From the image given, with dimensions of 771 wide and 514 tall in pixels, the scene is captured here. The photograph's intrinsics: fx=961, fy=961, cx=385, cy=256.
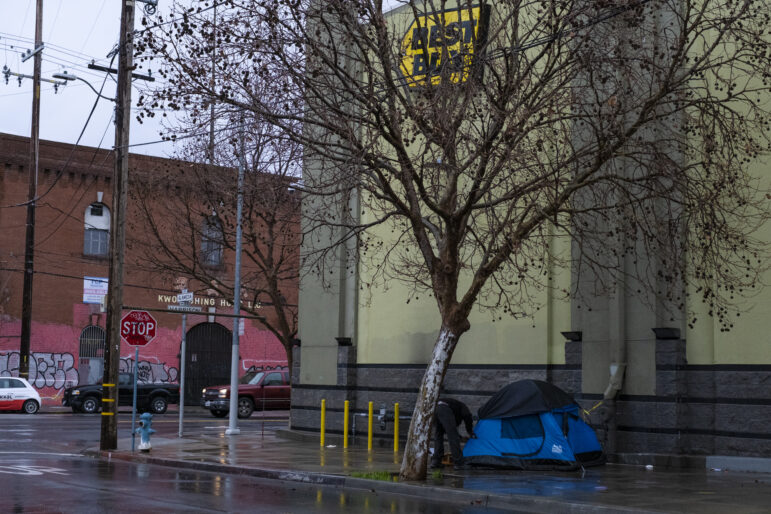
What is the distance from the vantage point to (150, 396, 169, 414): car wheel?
1464 inches

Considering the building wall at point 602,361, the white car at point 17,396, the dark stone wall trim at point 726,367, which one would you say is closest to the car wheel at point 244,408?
the white car at point 17,396

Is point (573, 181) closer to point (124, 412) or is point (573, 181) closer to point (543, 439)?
point (543, 439)

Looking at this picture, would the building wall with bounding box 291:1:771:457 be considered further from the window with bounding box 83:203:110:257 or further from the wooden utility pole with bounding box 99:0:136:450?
the window with bounding box 83:203:110:257

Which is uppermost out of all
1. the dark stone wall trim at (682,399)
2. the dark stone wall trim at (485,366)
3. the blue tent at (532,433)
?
the dark stone wall trim at (485,366)

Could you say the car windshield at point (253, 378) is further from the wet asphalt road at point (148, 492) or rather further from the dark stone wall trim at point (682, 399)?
the dark stone wall trim at point (682, 399)

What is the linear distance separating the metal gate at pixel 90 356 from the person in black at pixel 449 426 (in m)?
28.8

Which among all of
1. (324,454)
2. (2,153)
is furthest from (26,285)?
(324,454)

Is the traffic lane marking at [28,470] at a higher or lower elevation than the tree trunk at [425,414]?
lower

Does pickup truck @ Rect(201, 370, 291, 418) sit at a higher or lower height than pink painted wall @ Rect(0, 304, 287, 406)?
lower

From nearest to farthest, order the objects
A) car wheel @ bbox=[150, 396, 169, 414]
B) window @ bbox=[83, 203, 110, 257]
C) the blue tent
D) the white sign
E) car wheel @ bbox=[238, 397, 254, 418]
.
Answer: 1. the blue tent
2. car wheel @ bbox=[238, 397, 254, 418]
3. car wheel @ bbox=[150, 396, 169, 414]
4. the white sign
5. window @ bbox=[83, 203, 110, 257]

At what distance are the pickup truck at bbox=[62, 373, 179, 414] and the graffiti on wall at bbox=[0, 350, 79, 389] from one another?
3093mm

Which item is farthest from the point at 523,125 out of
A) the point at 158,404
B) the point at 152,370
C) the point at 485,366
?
the point at 152,370

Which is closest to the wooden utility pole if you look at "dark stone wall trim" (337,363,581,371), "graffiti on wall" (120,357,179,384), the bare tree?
A: "dark stone wall trim" (337,363,581,371)

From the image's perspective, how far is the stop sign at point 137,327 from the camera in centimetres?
1958
